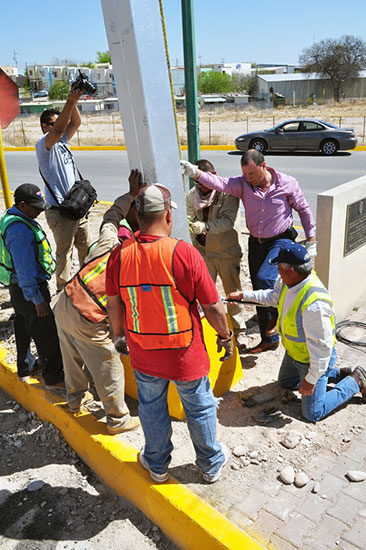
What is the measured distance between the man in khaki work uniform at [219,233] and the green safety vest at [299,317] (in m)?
1.07

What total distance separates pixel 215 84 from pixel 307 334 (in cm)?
9581

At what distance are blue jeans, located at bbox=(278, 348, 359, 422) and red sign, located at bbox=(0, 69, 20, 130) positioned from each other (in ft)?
11.7

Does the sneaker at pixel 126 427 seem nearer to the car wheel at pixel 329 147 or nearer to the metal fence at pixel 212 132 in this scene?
the car wheel at pixel 329 147

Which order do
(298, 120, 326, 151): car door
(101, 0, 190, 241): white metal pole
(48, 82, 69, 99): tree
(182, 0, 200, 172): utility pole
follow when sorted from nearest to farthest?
(101, 0, 190, 241): white metal pole
(182, 0, 200, 172): utility pole
(298, 120, 326, 151): car door
(48, 82, 69, 99): tree

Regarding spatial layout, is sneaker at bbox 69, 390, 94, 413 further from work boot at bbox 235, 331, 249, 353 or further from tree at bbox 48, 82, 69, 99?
tree at bbox 48, 82, 69, 99

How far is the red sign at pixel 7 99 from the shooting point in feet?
16.3

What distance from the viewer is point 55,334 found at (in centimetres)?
447

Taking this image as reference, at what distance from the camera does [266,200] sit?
4625mm

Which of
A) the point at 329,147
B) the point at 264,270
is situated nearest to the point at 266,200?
the point at 264,270

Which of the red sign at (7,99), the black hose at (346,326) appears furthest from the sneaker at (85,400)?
the red sign at (7,99)

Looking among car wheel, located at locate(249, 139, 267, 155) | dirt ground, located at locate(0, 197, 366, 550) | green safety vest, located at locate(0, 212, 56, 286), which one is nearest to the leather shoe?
dirt ground, located at locate(0, 197, 366, 550)

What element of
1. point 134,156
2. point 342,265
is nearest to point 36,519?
point 134,156

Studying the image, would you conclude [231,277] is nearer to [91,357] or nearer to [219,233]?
[219,233]

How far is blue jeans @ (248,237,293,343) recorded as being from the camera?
4676 millimetres
